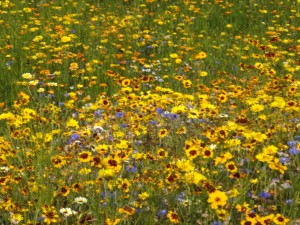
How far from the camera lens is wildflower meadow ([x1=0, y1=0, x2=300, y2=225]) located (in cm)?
236

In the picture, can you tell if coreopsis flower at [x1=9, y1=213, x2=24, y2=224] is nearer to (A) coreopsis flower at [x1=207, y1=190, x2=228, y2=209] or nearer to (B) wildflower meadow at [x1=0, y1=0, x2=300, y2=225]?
(B) wildflower meadow at [x1=0, y1=0, x2=300, y2=225]

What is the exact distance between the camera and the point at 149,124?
3.58 meters

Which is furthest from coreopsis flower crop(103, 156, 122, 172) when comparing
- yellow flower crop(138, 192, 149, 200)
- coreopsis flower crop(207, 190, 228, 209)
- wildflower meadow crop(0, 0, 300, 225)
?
coreopsis flower crop(207, 190, 228, 209)

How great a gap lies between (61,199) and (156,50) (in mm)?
4226

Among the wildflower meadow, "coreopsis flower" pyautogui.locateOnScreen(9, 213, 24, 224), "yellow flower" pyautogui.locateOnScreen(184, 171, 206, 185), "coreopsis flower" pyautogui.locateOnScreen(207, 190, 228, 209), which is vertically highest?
"coreopsis flower" pyautogui.locateOnScreen(207, 190, 228, 209)

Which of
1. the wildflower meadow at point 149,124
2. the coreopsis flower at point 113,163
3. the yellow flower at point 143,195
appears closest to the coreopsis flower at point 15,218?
the wildflower meadow at point 149,124

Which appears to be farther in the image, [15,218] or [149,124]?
[149,124]

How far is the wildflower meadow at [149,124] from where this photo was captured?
2.36 metres

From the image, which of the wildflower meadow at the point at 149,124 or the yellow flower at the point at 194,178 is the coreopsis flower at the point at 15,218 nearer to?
the wildflower meadow at the point at 149,124

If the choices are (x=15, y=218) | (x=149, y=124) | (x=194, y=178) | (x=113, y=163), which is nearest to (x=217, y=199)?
(x=194, y=178)

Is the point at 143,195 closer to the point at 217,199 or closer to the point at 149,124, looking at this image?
the point at 217,199

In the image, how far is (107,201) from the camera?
2.23 m

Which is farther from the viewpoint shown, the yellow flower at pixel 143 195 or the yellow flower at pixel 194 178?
the yellow flower at pixel 143 195

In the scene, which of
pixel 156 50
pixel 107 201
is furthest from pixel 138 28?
pixel 107 201
